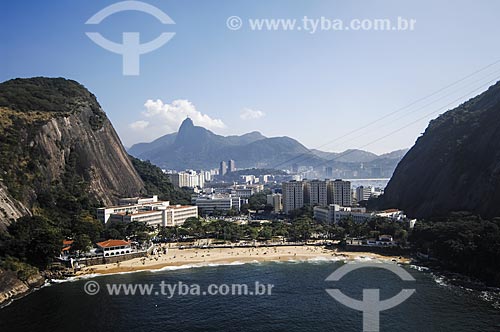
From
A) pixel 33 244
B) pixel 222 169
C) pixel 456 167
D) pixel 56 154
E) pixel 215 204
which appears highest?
pixel 222 169

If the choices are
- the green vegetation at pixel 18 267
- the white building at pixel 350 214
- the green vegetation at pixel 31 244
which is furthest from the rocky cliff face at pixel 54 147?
the white building at pixel 350 214

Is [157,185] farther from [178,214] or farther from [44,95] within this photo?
[44,95]

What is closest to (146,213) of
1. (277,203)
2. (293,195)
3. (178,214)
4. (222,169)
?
(178,214)

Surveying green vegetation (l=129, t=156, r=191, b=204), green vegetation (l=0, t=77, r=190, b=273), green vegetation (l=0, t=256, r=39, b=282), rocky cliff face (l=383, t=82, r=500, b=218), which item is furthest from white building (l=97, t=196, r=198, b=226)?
rocky cliff face (l=383, t=82, r=500, b=218)

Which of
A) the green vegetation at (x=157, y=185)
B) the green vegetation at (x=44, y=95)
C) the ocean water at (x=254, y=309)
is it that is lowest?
the ocean water at (x=254, y=309)

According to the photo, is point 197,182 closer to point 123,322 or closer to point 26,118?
point 26,118

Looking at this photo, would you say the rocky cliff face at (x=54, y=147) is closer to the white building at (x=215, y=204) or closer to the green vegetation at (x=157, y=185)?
the green vegetation at (x=157, y=185)
